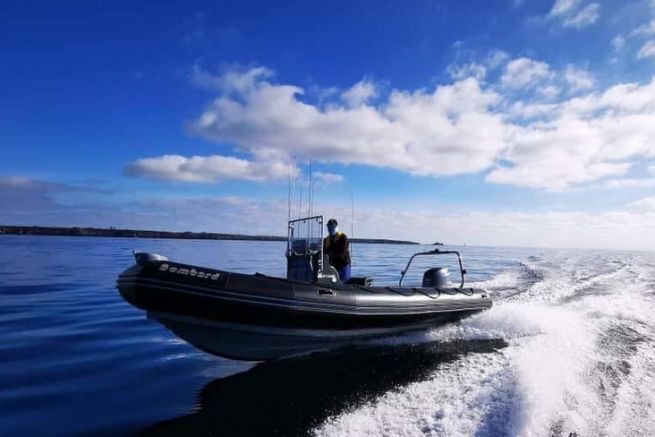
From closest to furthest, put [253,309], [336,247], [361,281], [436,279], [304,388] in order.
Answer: [304,388] < [253,309] < [361,281] < [336,247] < [436,279]

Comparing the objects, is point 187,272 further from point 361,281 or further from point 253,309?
point 361,281

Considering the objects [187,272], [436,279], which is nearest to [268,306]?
[187,272]

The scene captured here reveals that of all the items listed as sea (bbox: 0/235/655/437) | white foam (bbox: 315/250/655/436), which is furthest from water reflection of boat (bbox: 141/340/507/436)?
white foam (bbox: 315/250/655/436)

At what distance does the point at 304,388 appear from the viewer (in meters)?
4.86

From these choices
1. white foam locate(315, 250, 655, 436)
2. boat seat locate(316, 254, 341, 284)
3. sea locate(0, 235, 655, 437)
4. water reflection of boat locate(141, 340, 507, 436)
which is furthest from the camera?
boat seat locate(316, 254, 341, 284)

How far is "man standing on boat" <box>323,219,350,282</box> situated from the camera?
703 cm

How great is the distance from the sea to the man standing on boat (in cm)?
139

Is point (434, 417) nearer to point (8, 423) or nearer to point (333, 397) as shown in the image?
point (333, 397)

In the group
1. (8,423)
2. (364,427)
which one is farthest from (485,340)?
(8,423)

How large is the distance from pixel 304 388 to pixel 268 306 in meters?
1.07

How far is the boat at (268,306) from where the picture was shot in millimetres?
5102

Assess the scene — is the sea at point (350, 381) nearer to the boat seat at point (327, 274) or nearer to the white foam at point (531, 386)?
the white foam at point (531, 386)

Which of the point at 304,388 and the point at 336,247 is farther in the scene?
the point at 336,247

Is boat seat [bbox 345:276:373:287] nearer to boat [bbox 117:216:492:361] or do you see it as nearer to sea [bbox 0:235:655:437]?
boat [bbox 117:216:492:361]
